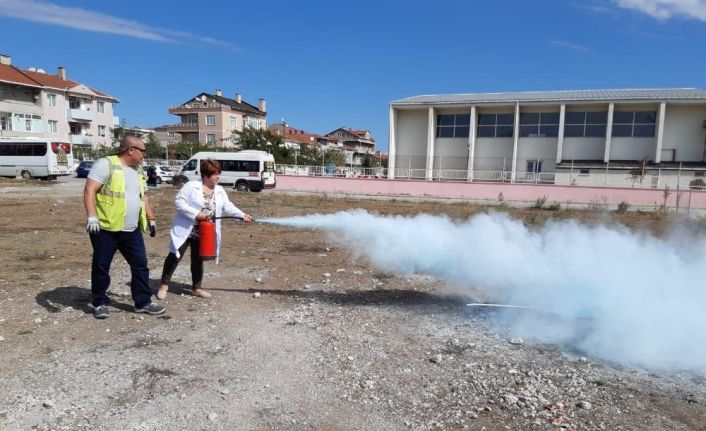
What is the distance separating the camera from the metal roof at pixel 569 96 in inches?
→ 1665

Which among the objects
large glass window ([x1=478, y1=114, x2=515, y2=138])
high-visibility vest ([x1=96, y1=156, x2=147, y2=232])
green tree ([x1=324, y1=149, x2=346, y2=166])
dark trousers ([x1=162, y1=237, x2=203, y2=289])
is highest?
large glass window ([x1=478, y1=114, x2=515, y2=138])

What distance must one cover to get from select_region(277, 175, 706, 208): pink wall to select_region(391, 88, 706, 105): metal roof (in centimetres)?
1812

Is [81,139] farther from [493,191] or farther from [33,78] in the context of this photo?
[493,191]

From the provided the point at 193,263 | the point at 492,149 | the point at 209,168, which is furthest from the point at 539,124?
the point at 193,263

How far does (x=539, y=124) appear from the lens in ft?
150

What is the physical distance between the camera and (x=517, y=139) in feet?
151

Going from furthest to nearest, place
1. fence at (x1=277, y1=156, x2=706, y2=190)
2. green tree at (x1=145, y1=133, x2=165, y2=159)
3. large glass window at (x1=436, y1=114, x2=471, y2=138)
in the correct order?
1. green tree at (x1=145, y1=133, x2=165, y2=159)
2. large glass window at (x1=436, y1=114, x2=471, y2=138)
3. fence at (x1=277, y1=156, x2=706, y2=190)

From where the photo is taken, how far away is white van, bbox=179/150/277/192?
1335 inches

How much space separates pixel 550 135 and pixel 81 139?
65.8 m

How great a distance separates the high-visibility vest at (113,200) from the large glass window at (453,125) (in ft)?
150

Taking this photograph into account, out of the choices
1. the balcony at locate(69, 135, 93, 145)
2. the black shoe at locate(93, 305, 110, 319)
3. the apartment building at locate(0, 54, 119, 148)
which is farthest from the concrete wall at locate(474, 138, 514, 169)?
the balcony at locate(69, 135, 93, 145)

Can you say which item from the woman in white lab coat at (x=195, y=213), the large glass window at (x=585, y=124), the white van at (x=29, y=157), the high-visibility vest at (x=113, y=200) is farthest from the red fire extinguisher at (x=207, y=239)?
the large glass window at (x=585, y=124)

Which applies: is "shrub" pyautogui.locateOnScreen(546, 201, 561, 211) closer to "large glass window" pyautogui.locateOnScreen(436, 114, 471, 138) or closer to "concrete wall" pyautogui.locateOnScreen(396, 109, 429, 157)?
"large glass window" pyautogui.locateOnScreen(436, 114, 471, 138)

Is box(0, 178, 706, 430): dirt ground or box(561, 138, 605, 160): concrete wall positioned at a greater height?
box(561, 138, 605, 160): concrete wall
